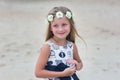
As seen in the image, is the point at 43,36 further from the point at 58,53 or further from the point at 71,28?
the point at 58,53

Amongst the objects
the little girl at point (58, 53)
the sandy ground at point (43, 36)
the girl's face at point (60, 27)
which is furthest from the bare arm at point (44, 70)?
the sandy ground at point (43, 36)

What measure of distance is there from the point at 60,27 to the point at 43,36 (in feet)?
15.8

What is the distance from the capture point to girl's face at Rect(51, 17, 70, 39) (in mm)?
3010

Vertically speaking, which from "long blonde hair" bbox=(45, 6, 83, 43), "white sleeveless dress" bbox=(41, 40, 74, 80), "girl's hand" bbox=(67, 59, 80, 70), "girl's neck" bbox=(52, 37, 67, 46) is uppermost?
"long blonde hair" bbox=(45, 6, 83, 43)

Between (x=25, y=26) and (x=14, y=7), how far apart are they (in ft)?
9.37

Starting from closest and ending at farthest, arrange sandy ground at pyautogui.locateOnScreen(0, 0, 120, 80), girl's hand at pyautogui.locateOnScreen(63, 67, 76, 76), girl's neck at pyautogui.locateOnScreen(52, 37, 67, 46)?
girl's hand at pyautogui.locateOnScreen(63, 67, 76, 76) < girl's neck at pyautogui.locateOnScreen(52, 37, 67, 46) < sandy ground at pyautogui.locateOnScreen(0, 0, 120, 80)

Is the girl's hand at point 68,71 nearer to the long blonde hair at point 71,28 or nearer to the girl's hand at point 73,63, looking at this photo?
the girl's hand at point 73,63

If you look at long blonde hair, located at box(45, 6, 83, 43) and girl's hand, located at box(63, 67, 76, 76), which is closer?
girl's hand, located at box(63, 67, 76, 76)

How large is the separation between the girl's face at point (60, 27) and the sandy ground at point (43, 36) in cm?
235

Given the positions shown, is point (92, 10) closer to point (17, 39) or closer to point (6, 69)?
point (17, 39)

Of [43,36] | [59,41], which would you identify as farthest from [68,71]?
[43,36]

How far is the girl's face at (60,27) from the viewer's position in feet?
9.87

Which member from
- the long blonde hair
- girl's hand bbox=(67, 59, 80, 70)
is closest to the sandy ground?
the long blonde hair

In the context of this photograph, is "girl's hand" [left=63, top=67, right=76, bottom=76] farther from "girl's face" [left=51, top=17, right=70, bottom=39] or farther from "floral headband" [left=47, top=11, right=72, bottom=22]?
"floral headband" [left=47, top=11, right=72, bottom=22]
